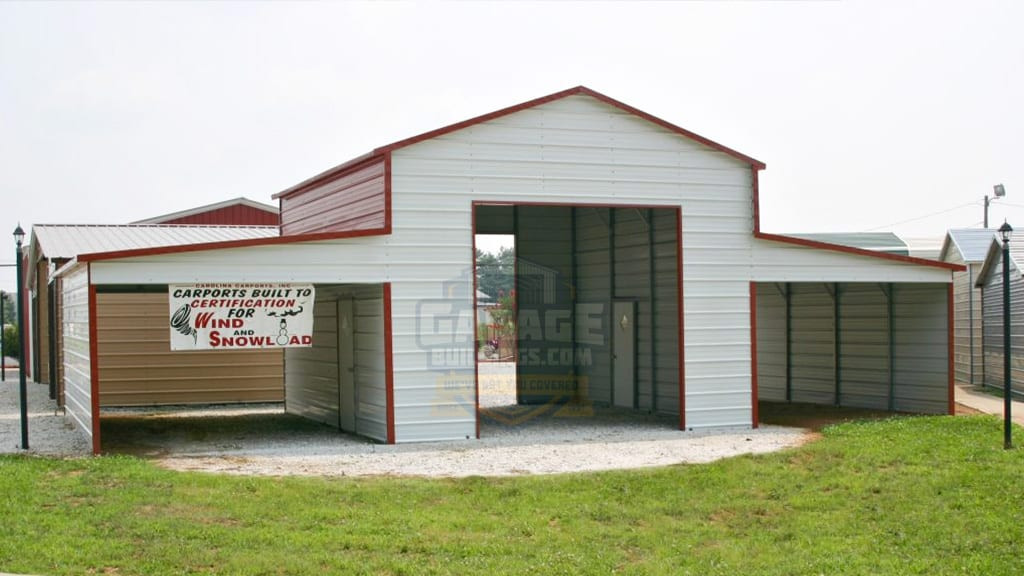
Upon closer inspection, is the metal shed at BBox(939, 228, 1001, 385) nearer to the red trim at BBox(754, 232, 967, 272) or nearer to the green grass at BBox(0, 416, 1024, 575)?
the red trim at BBox(754, 232, 967, 272)

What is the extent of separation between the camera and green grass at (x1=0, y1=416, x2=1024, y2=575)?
8.45m

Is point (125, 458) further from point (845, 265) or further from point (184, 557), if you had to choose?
point (845, 265)

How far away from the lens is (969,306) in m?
26.0

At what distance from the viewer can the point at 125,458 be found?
43.0ft

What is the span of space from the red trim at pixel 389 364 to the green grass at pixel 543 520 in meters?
3.08

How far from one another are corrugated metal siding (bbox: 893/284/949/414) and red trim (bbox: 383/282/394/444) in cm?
940

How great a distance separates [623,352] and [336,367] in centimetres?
561

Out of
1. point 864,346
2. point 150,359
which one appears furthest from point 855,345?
point 150,359

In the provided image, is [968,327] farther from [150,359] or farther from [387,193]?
[150,359]

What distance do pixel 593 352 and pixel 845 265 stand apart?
223 inches

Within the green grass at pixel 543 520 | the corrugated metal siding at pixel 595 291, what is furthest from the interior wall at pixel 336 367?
the corrugated metal siding at pixel 595 291

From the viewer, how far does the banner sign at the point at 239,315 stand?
1412cm

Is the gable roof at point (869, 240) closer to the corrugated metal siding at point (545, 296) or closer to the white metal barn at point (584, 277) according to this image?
the white metal barn at point (584, 277)

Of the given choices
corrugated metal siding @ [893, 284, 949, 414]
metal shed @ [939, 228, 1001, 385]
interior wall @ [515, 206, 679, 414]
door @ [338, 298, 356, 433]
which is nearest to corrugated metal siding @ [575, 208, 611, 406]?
interior wall @ [515, 206, 679, 414]
